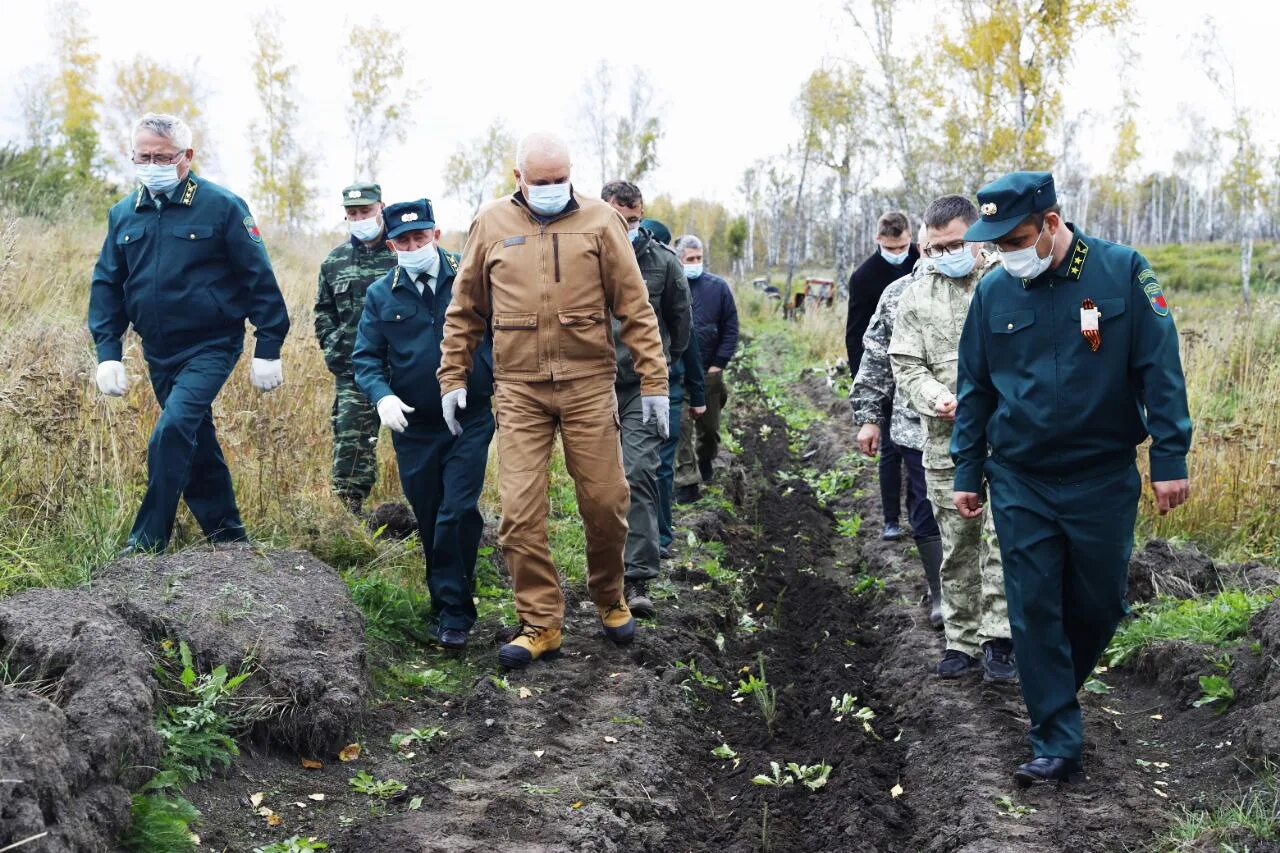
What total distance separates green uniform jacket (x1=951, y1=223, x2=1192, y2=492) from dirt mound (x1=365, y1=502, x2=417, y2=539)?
403 cm

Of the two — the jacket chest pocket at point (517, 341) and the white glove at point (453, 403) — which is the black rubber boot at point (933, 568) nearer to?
the jacket chest pocket at point (517, 341)

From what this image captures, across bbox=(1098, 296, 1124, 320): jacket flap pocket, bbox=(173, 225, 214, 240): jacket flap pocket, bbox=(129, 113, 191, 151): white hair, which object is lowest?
bbox=(1098, 296, 1124, 320): jacket flap pocket

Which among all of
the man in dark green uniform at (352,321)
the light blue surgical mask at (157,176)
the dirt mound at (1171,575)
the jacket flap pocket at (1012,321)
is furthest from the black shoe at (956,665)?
the light blue surgical mask at (157,176)

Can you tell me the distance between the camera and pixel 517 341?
5.25 metres

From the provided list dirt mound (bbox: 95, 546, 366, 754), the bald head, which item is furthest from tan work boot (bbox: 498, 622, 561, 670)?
the bald head

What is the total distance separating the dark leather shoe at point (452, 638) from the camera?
18.5 ft

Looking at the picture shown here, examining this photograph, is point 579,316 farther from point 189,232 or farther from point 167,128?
point 167,128

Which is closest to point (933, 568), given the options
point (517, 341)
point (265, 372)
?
point (517, 341)

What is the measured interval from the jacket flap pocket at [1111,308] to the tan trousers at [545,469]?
91.6 inches

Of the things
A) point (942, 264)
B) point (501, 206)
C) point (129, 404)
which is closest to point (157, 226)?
point (129, 404)

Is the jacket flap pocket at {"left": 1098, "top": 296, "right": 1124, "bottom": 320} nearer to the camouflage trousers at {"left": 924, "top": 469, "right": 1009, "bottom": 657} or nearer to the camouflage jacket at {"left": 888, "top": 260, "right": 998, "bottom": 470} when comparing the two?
the camouflage jacket at {"left": 888, "top": 260, "right": 998, "bottom": 470}

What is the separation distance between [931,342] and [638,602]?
2.16 m

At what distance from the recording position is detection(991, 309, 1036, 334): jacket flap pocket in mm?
4008

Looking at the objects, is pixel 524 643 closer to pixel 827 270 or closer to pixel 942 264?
pixel 942 264
